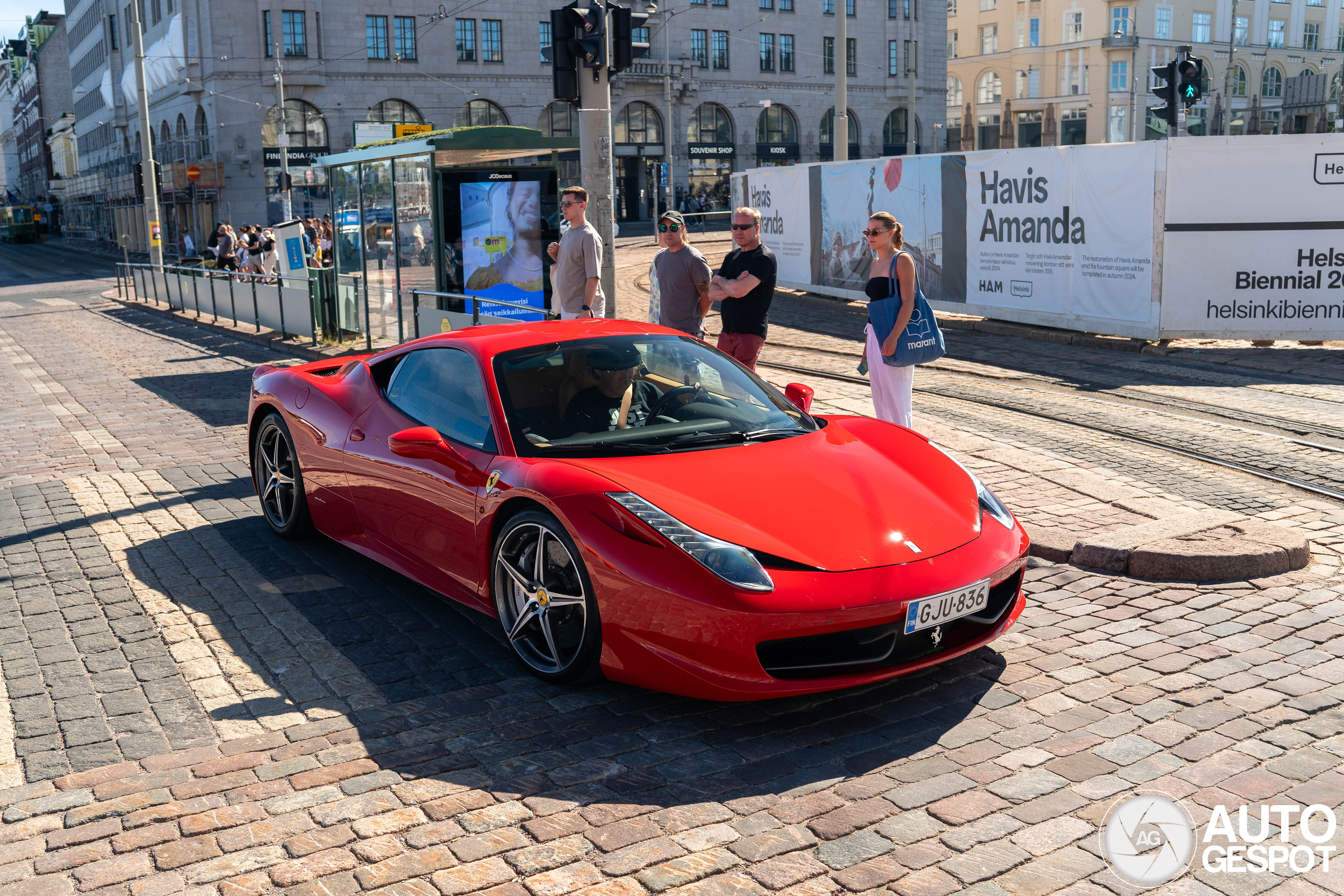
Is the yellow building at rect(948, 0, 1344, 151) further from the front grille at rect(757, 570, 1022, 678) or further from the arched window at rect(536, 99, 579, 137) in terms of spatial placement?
the front grille at rect(757, 570, 1022, 678)

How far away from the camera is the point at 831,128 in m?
70.4

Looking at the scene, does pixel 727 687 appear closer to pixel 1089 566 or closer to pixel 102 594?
pixel 1089 566

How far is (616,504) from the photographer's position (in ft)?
14.8

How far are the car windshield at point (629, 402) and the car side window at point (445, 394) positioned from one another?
14 centimetres


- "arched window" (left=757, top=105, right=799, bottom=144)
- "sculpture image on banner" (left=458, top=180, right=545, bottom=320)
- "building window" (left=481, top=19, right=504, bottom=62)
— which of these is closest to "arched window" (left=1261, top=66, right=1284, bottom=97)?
"arched window" (left=757, top=105, right=799, bottom=144)

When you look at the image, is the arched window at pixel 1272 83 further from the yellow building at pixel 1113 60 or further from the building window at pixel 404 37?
the building window at pixel 404 37

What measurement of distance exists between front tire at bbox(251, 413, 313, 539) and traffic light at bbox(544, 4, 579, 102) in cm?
391

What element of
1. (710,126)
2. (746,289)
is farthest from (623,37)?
(710,126)

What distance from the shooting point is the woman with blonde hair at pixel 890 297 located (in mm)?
7648

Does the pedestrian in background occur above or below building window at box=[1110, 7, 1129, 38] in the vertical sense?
below

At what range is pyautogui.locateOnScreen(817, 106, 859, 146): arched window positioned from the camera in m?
70.1

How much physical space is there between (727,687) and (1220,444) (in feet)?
21.0

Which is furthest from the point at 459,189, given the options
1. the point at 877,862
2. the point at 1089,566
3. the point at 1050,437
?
the point at 877,862

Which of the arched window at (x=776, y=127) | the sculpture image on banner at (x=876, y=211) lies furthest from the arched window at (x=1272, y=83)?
the sculpture image on banner at (x=876, y=211)
